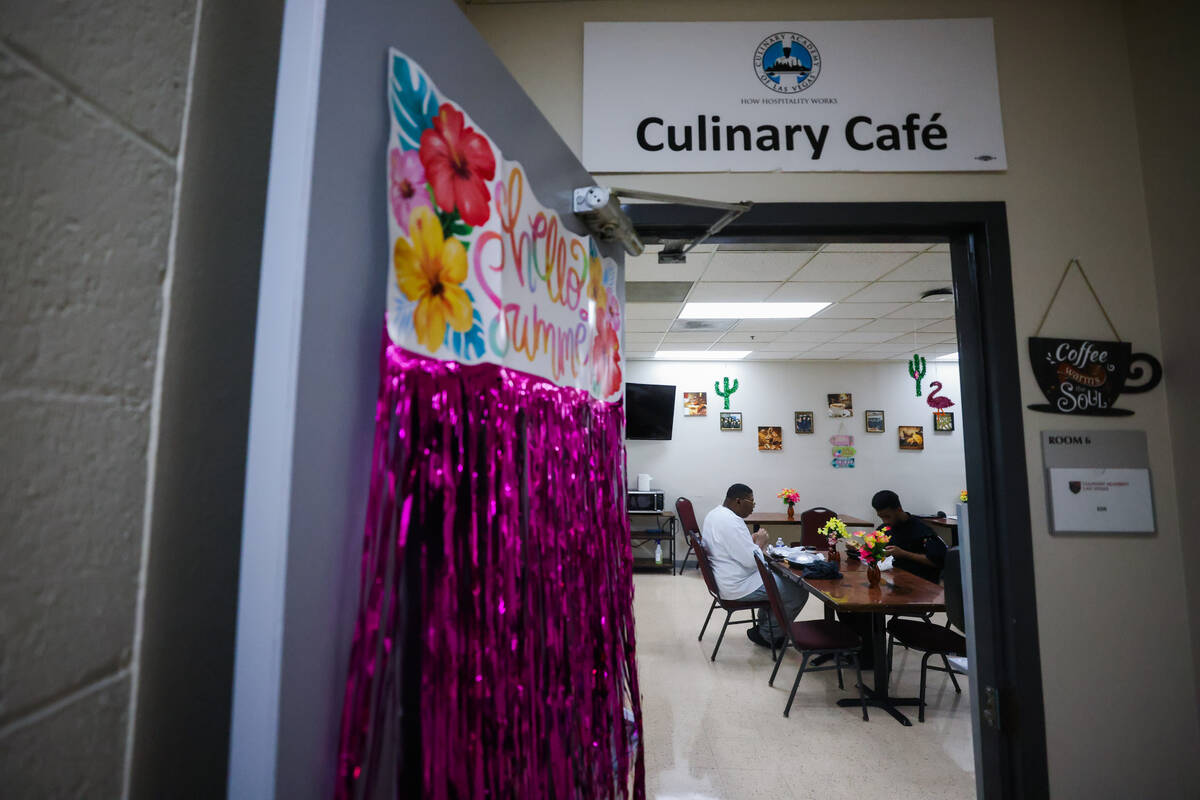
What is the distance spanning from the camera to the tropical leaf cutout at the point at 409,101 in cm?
50

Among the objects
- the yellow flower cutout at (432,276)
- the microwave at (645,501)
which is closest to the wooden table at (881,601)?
the yellow flower cutout at (432,276)

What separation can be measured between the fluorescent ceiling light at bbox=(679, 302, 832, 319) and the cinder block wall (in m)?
4.62

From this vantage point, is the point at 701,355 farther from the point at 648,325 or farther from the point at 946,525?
the point at 946,525

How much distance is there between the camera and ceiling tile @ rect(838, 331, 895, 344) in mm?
6023

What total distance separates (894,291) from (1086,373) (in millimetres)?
3384

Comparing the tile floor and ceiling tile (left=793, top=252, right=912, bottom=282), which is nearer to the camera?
the tile floor

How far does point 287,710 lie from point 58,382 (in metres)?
0.27

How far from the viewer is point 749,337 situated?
6340mm

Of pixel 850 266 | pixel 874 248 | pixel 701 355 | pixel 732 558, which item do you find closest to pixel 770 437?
pixel 701 355

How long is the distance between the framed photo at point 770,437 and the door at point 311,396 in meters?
7.77

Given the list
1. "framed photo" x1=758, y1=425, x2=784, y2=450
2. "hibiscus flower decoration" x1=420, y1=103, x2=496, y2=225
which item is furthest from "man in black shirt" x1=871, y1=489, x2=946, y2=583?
"hibiscus flower decoration" x1=420, y1=103, x2=496, y2=225

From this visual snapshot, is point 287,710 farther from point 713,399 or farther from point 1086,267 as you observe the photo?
point 713,399

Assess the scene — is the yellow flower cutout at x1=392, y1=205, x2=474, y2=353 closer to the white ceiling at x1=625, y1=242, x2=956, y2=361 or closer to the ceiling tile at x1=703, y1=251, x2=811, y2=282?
the white ceiling at x1=625, y1=242, x2=956, y2=361

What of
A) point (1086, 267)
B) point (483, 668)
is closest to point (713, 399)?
point (1086, 267)
